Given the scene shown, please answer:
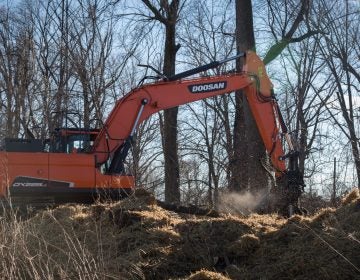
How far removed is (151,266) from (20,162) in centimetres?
536

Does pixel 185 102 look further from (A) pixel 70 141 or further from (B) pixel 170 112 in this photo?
(B) pixel 170 112

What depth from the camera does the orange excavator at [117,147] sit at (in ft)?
35.8

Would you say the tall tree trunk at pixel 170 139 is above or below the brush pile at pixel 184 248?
above

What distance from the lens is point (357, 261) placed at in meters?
5.46

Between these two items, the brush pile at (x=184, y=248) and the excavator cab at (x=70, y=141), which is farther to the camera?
the excavator cab at (x=70, y=141)

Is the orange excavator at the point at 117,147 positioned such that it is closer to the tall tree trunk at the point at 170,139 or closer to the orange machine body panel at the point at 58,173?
the orange machine body panel at the point at 58,173

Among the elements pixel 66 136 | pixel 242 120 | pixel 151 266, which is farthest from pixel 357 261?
pixel 242 120

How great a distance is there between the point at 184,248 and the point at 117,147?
17.9 feet

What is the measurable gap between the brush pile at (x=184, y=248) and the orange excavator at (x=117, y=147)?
9.05 ft

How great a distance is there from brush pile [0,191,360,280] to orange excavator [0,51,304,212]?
9.05ft

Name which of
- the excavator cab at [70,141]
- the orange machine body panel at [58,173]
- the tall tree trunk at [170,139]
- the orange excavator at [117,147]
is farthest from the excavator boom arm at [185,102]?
the tall tree trunk at [170,139]

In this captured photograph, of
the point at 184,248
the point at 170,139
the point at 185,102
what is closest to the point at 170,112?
the point at 170,139

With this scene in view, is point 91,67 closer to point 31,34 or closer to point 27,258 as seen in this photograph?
point 31,34

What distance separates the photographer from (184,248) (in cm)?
673
